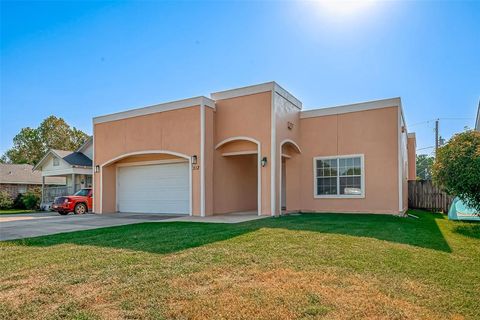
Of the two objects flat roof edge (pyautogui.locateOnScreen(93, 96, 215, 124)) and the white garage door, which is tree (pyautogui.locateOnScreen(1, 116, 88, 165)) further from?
the white garage door

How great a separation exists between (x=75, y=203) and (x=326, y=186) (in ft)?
40.5

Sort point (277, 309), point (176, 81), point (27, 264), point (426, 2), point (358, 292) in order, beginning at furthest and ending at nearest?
1. point (176, 81)
2. point (426, 2)
3. point (27, 264)
4. point (358, 292)
5. point (277, 309)

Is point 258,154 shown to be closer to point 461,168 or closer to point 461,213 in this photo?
point 461,168

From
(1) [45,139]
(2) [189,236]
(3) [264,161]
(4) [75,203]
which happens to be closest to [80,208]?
(4) [75,203]

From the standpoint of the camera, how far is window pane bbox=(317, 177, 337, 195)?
46.6 ft

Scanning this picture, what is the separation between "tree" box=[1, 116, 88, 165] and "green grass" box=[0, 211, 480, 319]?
3760 cm

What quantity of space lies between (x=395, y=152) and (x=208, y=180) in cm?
743

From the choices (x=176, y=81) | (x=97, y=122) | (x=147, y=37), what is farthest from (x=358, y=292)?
(x=97, y=122)

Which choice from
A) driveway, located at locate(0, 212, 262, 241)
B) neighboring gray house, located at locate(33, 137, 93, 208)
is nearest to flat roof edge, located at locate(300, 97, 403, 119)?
driveway, located at locate(0, 212, 262, 241)

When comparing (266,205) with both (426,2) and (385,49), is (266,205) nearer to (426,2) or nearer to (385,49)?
(385,49)

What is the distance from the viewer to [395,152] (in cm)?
1296

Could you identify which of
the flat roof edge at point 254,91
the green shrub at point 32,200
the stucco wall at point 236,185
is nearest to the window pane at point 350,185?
the flat roof edge at point 254,91

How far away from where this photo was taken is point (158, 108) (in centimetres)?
1440

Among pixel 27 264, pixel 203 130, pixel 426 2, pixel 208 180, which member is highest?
pixel 426 2
